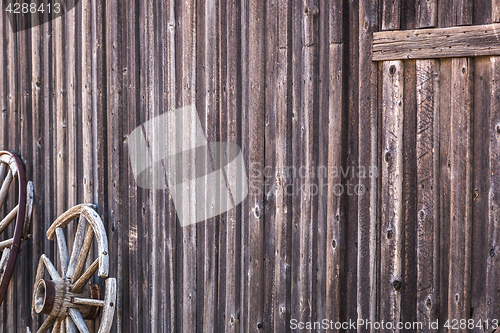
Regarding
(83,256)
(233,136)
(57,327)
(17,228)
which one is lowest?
(57,327)

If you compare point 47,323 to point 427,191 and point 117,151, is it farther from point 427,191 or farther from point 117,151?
point 427,191

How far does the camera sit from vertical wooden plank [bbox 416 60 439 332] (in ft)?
7.86

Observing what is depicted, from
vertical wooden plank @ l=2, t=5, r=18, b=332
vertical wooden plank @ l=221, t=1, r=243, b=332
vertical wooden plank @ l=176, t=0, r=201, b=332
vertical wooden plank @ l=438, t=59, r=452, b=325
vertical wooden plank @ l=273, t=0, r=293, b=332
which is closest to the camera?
vertical wooden plank @ l=438, t=59, r=452, b=325

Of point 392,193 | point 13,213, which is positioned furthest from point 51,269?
point 392,193

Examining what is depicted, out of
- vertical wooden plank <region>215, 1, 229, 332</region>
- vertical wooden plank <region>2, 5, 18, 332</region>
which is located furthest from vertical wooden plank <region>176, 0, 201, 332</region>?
vertical wooden plank <region>2, 5, 18, 332</region>

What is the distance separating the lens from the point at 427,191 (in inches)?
95.0

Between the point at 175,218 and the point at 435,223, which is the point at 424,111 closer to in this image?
the point at 435,223

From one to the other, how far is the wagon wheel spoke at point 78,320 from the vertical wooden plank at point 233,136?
1.25 meters

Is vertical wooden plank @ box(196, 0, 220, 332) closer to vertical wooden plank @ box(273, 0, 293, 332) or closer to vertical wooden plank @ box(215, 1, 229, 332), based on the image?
vertical wooden plank @ box(215, 1, 229, 332)

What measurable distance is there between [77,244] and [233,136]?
1.75 m

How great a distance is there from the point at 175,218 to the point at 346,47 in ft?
5.43

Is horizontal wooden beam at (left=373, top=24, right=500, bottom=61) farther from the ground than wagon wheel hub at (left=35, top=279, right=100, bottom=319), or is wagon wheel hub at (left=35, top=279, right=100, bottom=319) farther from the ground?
horizontal wooden beam at (left=373, top=24, right=500, bottom=61)

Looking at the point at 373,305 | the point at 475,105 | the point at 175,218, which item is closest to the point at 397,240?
the point at 373,305

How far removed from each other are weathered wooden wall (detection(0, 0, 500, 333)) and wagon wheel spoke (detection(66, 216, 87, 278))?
21cm
